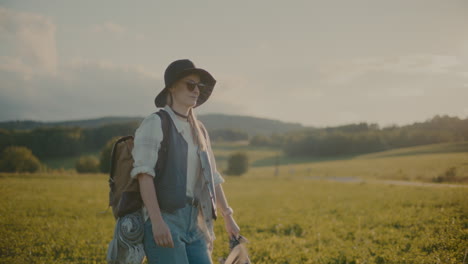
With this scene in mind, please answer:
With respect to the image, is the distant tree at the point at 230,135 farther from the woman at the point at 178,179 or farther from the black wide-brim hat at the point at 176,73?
the woman at the point at 178,179

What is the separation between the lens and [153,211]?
2607mm

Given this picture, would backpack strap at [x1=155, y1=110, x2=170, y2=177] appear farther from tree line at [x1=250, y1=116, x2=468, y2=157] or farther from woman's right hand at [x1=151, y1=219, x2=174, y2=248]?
tree line at [x1=250, y1=116, x2=468, y2=157]

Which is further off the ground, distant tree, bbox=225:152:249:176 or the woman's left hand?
the woman's left hand

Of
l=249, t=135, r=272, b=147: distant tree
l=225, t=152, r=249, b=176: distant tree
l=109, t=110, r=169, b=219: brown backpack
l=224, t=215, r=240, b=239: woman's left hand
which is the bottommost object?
l=225, t=152, r=249, b=176: distant tree

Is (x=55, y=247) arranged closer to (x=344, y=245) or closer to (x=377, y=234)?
(x=344, y=245)

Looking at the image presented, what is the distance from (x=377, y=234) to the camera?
8.41m

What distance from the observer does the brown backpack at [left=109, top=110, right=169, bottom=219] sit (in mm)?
2797

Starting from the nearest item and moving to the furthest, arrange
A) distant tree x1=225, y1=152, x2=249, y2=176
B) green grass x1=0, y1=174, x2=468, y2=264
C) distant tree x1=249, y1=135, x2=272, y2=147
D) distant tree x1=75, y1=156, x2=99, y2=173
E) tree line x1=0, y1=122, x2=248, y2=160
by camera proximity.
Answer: green grass x1=0, y1=174, x2=468, y2=264, tree line x1=0, y1=122, x2=248, y2=160, distant tree x1=75, y1=156, x2=99, y2=173, distant tree x1=225, y1=152, x2=249, y2=176, distant tree x1=249, y1=135, x2=272, y2=147

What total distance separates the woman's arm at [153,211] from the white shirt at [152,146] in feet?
0.27

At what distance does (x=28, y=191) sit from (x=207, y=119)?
150 metres

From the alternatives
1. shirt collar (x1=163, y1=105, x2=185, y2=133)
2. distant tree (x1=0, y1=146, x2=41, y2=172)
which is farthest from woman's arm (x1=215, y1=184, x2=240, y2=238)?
distant tree (x1=0, y1=146, x2=41, y2=172)

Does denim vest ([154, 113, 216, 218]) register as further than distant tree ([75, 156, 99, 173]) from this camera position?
No

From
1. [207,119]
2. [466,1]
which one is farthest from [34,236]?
[207,119]

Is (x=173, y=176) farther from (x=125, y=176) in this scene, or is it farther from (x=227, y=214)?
(x=227, y=214)
